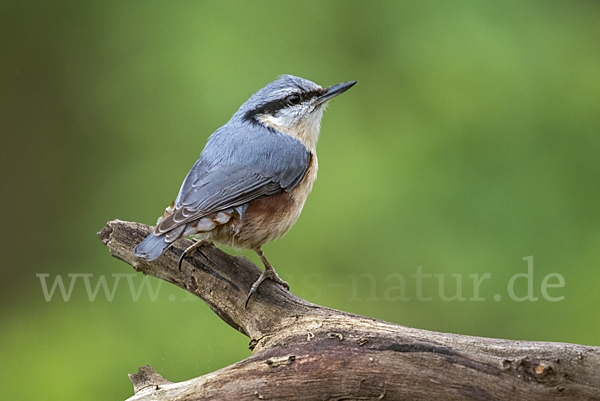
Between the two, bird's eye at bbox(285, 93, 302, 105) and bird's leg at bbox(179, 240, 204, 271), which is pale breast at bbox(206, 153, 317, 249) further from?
bird's eye at bbox(285, 93, 302, 105)

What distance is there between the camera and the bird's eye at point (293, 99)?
2.34 m

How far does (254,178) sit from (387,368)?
86 cm

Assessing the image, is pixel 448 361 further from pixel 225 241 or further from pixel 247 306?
pixel 225 241

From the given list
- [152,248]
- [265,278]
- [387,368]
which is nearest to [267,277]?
[265,278]

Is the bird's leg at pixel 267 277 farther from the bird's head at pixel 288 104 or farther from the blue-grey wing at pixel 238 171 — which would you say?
the bird's head at pixel 288 104

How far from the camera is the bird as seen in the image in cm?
200

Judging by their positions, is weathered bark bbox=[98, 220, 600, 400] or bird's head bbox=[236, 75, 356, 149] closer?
weathered bark bbox=[98, 220, 600, 400]

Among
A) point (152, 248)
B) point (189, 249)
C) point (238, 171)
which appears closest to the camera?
point (152, 248)

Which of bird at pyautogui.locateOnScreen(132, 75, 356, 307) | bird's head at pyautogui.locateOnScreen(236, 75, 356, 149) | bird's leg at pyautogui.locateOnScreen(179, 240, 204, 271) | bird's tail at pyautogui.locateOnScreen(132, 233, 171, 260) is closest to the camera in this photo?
bird's tail at pyautogui.locateOnScreen(132, 233, 171, 260)

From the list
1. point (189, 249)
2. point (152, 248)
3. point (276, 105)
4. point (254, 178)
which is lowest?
point (152, 248)

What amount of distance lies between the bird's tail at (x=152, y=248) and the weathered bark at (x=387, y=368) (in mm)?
424

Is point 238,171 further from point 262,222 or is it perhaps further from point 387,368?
point 387,368

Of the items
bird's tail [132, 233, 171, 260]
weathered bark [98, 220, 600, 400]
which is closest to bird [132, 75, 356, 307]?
bird's tail [132, 233, 171, 260]

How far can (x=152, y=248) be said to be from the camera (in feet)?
6.26
